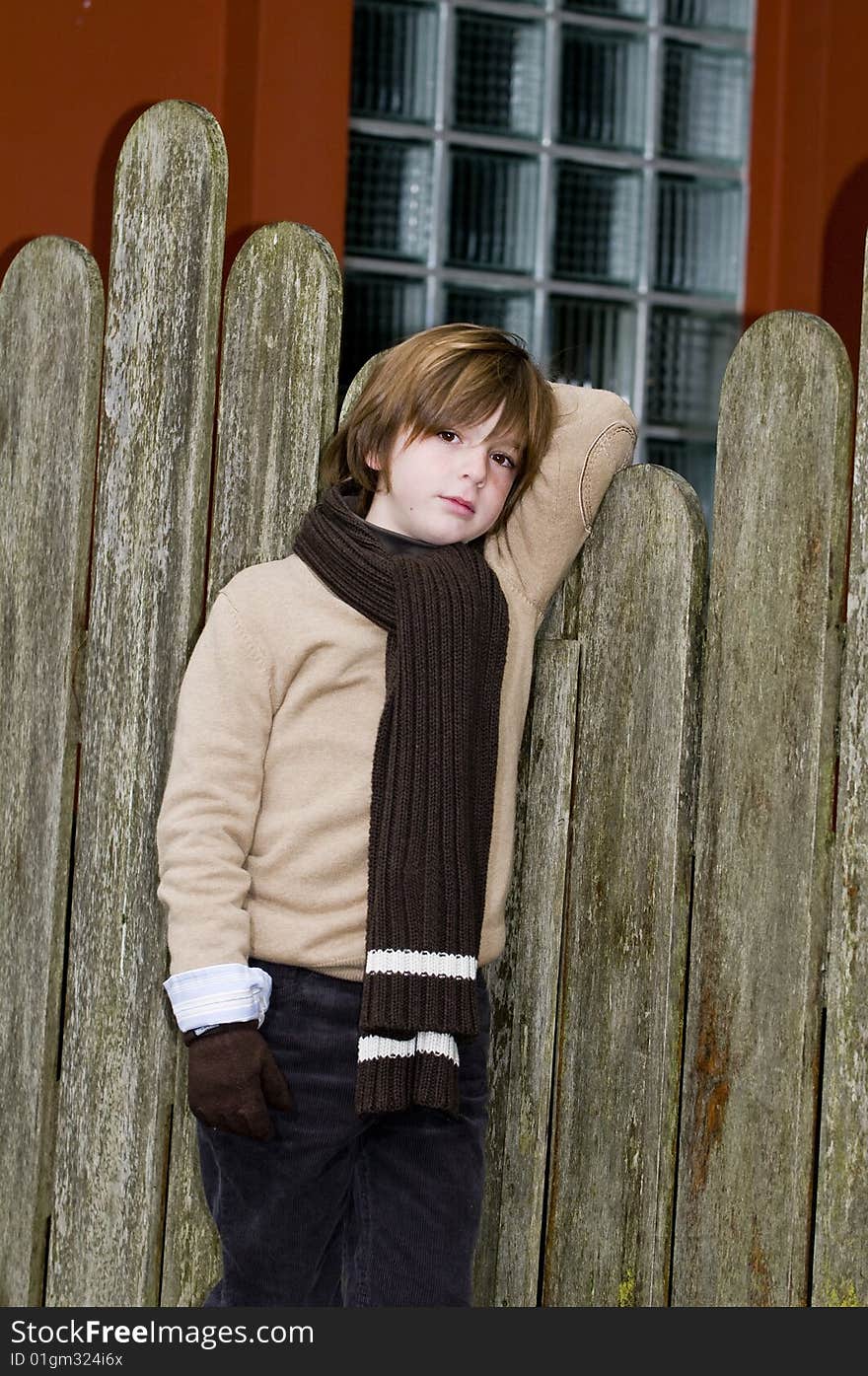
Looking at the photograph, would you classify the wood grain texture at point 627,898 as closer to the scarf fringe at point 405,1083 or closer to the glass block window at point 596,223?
the scarf fringe at point 405,1083

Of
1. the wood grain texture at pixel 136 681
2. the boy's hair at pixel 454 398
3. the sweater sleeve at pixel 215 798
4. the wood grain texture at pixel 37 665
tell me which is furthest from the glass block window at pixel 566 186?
the sweater sleeve at pixel 215 798

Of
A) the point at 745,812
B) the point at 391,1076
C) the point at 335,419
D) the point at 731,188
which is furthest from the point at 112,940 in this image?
the point at 731,188

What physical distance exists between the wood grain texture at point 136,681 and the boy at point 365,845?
1.16 ft

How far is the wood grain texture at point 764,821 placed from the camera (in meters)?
2.00

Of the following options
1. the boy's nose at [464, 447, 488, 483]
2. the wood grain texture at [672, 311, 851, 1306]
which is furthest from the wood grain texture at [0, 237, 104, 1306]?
the wood grain texture at [672, 311, 851, 1306]

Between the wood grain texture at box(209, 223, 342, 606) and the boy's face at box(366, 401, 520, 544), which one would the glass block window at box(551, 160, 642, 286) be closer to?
the wood grain texture at box(209, 223, 342, 606)

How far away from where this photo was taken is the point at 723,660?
6.99 ft

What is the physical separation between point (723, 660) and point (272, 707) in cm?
59

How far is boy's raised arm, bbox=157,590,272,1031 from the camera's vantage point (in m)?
2.08

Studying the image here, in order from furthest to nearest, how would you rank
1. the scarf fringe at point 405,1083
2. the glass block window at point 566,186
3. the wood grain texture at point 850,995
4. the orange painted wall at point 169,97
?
the glass block window at point 566,186 → the orange painted wall at point 169,97 → the scarf fringe at point 405,1083 → the wood grain texture at point 850,995

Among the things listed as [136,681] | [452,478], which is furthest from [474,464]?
[136,681]

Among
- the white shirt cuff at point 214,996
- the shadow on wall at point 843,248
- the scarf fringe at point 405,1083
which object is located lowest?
Result: the scarf fringe at point 405,1083

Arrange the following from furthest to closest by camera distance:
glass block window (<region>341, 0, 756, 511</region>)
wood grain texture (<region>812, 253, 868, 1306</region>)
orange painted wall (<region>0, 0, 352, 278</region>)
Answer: glass block window (<region>341, 0, 756, 511</region>) < orange painted wall (<region>0, 0, 352, 278</region>) < wood grain texture (<region>812, 253, 868, 1306</region>)

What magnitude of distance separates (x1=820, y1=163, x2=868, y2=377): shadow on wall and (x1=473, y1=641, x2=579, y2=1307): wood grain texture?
94.2 inches
